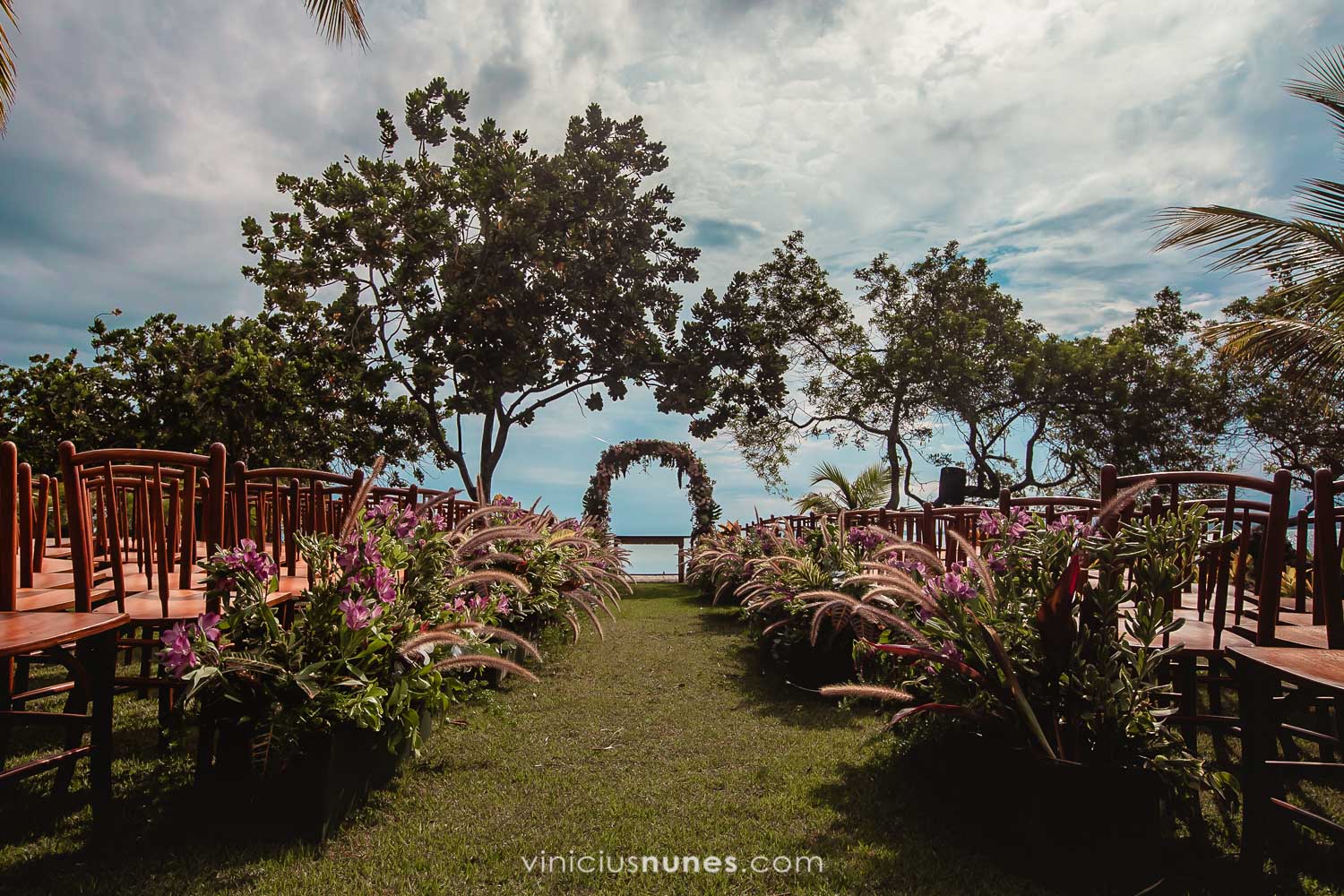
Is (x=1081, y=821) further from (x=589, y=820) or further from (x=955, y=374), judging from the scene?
(x=955, y=374)

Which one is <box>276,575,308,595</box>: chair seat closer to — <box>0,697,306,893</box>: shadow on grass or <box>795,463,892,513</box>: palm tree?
<box>0,697,306,893</box>: shadow on grass

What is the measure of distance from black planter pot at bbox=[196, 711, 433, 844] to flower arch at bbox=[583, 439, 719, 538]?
48.4 feet

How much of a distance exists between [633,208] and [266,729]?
16187 millimetres

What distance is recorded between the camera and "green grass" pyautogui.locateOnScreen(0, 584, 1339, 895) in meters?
2.08

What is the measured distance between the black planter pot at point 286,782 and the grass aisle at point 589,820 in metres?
0.09

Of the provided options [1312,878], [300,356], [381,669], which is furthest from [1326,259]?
[300,356]

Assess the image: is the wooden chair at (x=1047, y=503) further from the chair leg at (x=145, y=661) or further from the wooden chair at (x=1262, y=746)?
the chair leg at (x=145, y=661)

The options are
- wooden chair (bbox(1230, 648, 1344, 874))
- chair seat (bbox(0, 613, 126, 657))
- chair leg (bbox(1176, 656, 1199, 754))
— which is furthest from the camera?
chair leg (bbox(1176, 656, 1199, 754))

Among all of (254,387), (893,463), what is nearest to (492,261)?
(254,387)

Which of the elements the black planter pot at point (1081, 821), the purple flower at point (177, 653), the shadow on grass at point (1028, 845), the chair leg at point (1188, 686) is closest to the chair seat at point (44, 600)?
the purple flower at point (177, 653)

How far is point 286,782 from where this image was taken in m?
2.35

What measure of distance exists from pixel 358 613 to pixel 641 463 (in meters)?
15.4

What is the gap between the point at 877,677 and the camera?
12.7 ft

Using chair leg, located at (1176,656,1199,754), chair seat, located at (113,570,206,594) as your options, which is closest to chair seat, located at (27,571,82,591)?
chair seat, located at (113,570,206,594)
